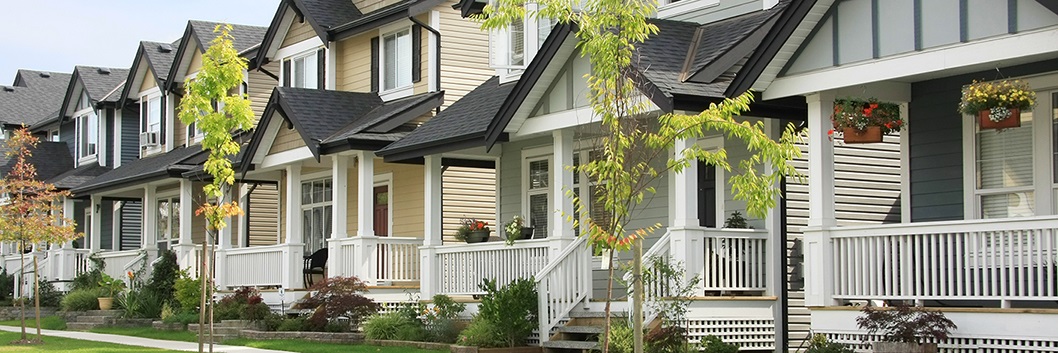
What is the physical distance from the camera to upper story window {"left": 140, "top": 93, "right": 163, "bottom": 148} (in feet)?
131

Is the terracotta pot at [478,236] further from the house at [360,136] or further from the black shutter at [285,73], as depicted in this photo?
the black shutter at [285,73]

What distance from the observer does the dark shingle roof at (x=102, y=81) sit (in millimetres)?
43688

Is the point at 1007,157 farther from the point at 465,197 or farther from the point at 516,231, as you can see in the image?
the point at 465,197

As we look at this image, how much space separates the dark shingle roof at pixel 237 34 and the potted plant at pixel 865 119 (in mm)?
23142

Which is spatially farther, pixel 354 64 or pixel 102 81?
pixel 102 81

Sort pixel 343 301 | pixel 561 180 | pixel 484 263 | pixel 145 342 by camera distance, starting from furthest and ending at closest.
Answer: pixel 145 342
pixel 343 301
pixel 484 263
pixel 561 180

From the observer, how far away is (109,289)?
33812mm

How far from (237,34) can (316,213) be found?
9200 mm

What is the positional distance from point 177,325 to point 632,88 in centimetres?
1825

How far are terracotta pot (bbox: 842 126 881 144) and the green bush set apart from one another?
75.3ft


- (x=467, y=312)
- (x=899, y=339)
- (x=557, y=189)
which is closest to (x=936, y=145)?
(x=899, y=339)

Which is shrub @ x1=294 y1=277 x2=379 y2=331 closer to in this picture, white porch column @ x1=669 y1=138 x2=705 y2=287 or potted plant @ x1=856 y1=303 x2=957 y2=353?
white porch column @ x1=669 y1=138 x2=705 y2=287

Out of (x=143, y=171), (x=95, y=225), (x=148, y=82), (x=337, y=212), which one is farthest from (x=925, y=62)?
(x=148, y=82)

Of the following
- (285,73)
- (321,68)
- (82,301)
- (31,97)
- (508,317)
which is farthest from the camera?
(31,97)
